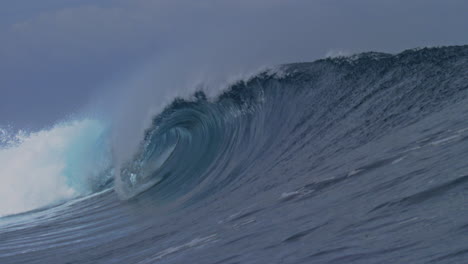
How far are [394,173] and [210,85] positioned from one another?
1073cm

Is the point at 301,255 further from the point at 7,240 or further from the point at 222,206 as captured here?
the point at 7,240

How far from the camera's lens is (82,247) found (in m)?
9.55

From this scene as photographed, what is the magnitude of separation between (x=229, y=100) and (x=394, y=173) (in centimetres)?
951

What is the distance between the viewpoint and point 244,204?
341 inches

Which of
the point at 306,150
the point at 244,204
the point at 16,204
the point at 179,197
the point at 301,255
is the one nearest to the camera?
the point at 301,255

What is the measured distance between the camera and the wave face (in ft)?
16.9

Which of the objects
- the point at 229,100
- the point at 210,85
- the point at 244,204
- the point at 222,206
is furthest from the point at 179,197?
the point at 210,85

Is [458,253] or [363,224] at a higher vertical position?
[363,224]

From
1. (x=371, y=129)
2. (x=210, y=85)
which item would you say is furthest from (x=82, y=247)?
(x=210, y=85)

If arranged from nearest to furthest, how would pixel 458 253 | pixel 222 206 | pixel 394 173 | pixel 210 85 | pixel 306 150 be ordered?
pixel 458 253 → pixel 394 173 → pixel 222 206 → pixel 306 150 → pixel 210 85

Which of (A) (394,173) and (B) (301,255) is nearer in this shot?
(B) (301,255)

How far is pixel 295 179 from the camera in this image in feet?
28.8

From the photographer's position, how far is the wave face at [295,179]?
5160 mm

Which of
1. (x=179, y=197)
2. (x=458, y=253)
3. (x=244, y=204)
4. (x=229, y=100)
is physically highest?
(x=229, y=100)
